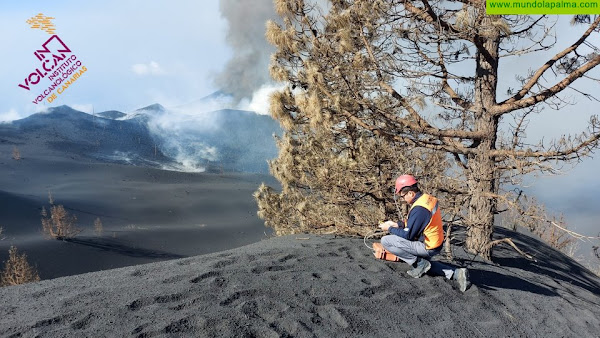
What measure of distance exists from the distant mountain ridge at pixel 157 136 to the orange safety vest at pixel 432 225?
3404cm

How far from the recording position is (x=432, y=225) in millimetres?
4902

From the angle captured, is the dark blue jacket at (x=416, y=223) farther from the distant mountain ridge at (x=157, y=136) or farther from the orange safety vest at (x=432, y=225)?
the distant mountain ridge at (x=157, y=136)

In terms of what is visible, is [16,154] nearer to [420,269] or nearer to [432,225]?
[420,269]

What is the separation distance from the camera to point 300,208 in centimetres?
843

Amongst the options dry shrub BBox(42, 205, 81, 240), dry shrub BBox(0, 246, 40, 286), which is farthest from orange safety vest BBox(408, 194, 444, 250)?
dry shrub BBox(42, 205, 81, 240)

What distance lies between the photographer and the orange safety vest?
4.81 meters

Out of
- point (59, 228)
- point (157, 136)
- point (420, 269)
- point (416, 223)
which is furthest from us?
point (157, 136)

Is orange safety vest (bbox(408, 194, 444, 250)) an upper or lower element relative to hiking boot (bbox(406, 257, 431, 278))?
upper

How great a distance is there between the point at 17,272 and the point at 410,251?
447 inches

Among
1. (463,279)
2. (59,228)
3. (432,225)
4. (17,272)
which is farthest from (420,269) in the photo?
(59,228)

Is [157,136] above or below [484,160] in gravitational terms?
above

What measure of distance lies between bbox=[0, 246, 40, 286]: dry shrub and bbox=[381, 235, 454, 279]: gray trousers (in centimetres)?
1075

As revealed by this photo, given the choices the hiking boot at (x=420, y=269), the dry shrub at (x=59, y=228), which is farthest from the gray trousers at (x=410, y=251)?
the dry shrub at (x=59, y=228)

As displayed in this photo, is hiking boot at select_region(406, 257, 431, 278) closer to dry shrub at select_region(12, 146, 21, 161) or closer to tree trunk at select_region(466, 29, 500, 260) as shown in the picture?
tree trunk at select_region(466, 29, 500, 260)
